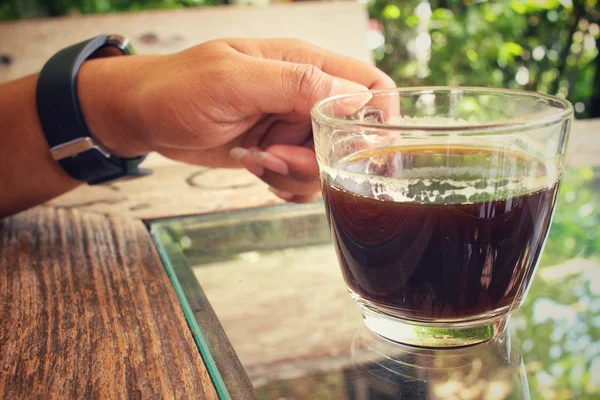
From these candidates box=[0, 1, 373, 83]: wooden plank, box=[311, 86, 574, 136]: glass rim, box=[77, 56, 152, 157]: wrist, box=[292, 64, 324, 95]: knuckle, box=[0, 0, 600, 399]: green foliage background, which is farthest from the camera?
box=[0, 0, 600, 399]: green foliage background

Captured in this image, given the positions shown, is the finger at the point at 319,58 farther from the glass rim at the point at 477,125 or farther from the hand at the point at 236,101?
the glass rim at the point at 477,125

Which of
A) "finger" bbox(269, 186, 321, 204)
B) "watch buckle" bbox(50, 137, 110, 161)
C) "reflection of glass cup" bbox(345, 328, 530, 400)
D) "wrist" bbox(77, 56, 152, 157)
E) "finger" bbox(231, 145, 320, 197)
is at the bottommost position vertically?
"finger" bbox(269, 186, 321, 204)

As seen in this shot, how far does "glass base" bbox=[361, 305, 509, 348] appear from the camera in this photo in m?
0.51

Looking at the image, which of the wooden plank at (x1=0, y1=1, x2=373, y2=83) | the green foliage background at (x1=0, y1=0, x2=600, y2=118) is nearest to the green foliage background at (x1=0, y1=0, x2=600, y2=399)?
the green foliage background at (x1=0, y1=0, x2=600, y2=118)

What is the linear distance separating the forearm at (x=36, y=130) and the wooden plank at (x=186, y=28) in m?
0.69

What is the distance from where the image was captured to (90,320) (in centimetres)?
58

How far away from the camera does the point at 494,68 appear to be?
124 inches

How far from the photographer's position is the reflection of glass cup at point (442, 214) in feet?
1.55

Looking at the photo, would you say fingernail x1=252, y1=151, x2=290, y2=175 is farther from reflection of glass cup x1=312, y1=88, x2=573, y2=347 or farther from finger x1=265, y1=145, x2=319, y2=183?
reflection of glass cup x1=312, y1=88, x2=573, y2=347

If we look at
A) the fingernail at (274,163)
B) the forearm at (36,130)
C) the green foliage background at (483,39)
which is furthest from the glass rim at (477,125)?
the green foliage background at (483,39)

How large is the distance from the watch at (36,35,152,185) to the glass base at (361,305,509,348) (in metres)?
0.50

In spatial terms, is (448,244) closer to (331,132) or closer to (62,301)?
(331,132)

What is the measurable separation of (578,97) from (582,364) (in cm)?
289

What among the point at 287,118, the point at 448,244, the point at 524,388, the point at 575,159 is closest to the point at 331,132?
the point at 448,244
